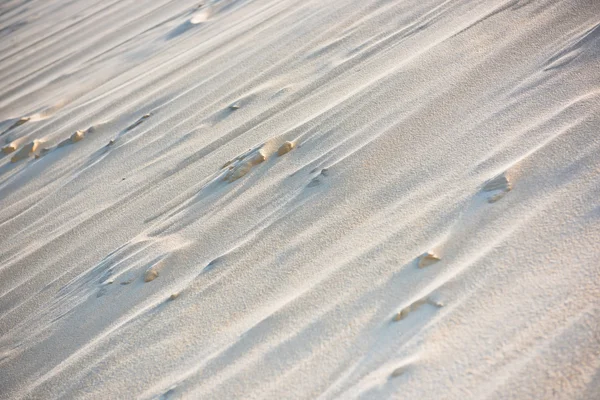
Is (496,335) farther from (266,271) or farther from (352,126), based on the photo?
(352,126)

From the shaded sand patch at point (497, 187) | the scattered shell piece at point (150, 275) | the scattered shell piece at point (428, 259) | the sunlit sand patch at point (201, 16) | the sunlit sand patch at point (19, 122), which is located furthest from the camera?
the sunlit sand patch at point (201, 16)

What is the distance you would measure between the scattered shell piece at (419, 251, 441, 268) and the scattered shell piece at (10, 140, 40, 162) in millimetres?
2322

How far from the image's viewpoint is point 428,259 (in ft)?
4.88

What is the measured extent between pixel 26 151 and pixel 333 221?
2018 millimetres

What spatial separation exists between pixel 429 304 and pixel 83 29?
14.3 ft

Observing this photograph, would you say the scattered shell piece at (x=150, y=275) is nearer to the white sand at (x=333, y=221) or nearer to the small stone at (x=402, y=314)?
the white sand at (x=333, y=221)

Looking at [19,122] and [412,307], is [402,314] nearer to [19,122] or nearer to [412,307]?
[412,307]

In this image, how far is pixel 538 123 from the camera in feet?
5.86

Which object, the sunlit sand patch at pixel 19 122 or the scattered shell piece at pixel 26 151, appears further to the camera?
the sunlit sand patch at pixel 19 122

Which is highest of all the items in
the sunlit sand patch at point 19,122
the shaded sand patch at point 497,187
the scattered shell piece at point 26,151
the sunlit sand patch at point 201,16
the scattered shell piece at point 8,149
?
the sunlit sand patch at point 201,16

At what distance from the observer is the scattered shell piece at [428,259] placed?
148 centimetres

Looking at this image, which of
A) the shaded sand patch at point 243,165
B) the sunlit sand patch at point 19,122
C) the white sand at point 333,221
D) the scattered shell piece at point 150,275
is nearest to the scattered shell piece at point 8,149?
the white sand at point 333,221

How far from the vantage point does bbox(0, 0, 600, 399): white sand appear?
1.31 meters

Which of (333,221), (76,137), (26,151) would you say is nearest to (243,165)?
(333,221)
